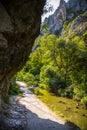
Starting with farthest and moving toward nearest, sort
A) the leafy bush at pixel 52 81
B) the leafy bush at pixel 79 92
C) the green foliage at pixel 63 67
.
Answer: the leafy bush at pixel 52 81
the green foliage at pixel 63 67
the leafy bush at pixel 79 92

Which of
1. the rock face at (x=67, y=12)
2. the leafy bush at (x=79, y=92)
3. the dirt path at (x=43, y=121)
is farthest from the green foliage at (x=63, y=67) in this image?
the rock face at (x=67, y=12)

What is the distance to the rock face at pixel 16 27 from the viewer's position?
645 inches

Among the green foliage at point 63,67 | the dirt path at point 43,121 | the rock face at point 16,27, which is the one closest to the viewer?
the rock face at point 16,27

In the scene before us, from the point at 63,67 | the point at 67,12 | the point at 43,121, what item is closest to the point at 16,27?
the point at 43,121

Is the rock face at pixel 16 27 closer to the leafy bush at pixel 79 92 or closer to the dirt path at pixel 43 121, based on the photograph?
the dirt path at pixel 43 121

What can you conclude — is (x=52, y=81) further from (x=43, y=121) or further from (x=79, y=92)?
(x=43, y=121)

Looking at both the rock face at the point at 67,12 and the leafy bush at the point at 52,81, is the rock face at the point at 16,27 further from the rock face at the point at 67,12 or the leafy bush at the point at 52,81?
the rock face at the point at 67,12

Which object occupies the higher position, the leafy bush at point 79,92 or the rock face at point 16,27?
the rock face at point 16,27

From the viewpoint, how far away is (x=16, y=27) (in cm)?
1752

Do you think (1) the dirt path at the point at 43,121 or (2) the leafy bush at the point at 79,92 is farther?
(2) the leafy bush at the point at 79,92

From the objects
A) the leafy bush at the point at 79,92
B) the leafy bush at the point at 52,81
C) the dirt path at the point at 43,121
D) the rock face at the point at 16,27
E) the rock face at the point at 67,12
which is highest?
the rock face at the point at 67,12

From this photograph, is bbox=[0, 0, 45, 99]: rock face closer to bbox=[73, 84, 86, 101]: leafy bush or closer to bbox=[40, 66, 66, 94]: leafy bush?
bbox=[73, 84, 86, 101]: leafy bush

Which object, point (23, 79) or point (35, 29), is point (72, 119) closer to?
point (35, 29)

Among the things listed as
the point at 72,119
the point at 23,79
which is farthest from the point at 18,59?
the point at 23,79
